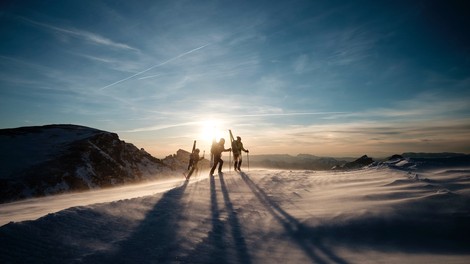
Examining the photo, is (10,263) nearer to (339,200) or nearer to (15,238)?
(15,238)

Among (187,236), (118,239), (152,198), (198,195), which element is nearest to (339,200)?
(198,195)

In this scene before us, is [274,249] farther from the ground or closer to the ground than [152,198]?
closer to the ground

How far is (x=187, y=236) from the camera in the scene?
473cm

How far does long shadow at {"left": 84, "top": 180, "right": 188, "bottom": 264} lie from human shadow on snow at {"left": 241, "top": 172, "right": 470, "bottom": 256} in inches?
Answer: 89.6

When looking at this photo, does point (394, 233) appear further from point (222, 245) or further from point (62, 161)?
point (62, 161)

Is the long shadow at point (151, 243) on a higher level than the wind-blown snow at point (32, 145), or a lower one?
lower

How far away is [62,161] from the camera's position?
2725cm

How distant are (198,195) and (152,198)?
1.55m

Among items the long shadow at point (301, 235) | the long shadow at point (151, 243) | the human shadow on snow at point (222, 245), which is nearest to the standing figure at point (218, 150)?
the long shadow at point (301, 235)

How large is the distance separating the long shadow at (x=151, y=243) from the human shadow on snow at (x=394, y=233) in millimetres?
2277

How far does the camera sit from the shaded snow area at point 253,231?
3.89m

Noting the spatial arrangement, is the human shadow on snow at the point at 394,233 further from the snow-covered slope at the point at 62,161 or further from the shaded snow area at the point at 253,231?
the snow-covered slope at the point at 62,161

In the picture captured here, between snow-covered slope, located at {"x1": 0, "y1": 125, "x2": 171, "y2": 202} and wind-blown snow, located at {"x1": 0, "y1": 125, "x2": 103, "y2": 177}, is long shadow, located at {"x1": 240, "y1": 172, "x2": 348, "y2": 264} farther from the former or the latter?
wind-blown snow, located at {"x1": 0, "y1": 125, "x2": 103, "y2": 177}

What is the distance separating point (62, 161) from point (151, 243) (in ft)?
92.1
